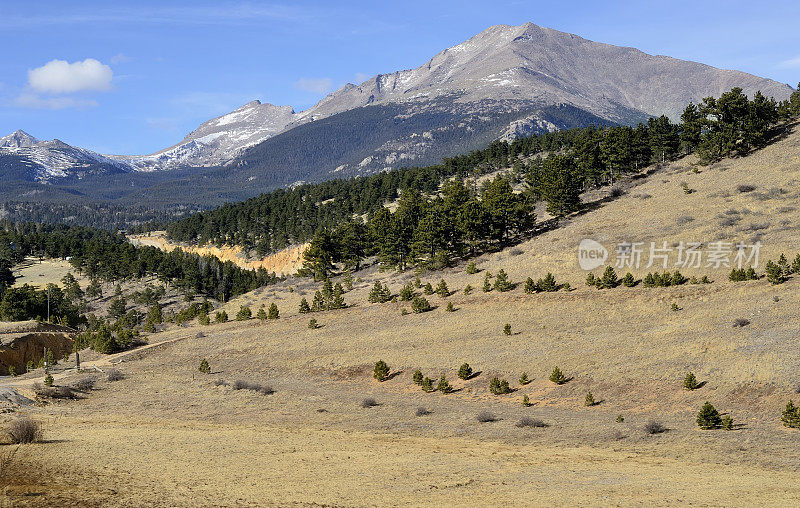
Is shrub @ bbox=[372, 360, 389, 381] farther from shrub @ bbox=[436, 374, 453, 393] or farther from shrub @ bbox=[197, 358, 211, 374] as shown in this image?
shrub @ bbox=[197, 358, 211, 374]

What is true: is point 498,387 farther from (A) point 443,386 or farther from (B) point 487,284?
(B) point 487,284

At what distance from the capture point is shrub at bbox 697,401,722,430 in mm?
23844

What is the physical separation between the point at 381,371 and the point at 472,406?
8677 millimetres

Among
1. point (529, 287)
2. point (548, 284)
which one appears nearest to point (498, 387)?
point (529, 287)

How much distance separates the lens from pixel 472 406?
31.3 meters

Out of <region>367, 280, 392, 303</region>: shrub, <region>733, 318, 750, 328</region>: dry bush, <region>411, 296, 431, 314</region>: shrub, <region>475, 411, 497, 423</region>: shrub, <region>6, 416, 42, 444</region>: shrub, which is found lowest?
<region>475, 411, 497, 423</region>: shrub

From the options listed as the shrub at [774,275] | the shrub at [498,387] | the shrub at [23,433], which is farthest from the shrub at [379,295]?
the shrub at [23,433]

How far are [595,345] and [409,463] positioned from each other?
2088cm

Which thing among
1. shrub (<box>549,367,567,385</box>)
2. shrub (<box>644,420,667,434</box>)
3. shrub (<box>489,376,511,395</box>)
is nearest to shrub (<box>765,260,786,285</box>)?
shrub (<box>549,367,567,385</box>)

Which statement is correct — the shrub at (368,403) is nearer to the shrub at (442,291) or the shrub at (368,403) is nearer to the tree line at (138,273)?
the shrub at (442,291)

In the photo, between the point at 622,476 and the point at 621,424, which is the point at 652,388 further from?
the point at 622,476

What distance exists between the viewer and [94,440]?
22641 millimetres

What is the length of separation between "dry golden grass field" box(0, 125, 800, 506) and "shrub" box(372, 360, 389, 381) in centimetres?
60

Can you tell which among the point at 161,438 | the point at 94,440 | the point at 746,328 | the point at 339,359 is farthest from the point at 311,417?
the point at 746,328
